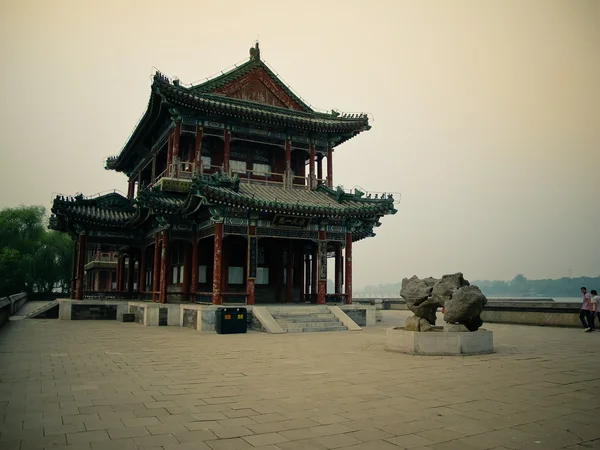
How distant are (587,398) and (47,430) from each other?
707 centimetres

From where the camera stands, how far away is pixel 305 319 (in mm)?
18938

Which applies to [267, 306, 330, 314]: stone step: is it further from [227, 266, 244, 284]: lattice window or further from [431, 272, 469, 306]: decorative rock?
[431, 272, 469, 306]: decorative rock

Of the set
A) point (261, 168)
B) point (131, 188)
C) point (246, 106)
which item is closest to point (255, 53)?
point (246, 106)

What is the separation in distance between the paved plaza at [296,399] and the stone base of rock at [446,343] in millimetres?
454

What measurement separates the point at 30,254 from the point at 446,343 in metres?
44.0

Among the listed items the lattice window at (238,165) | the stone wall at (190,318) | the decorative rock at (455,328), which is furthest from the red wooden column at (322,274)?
the decorative rock at (455,328)

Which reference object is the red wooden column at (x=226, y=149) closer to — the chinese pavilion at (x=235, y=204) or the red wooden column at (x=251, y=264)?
the chinese pavilion at (x=235, y=204)

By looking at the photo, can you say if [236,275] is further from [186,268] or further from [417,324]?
[417,324]

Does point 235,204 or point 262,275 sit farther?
point 262,275

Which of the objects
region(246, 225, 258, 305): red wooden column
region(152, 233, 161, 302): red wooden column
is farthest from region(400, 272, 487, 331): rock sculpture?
region(152, 233, 161, 302): red wooden column

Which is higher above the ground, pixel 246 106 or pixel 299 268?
pixel 246 106

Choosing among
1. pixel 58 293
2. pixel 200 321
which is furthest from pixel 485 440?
pixel 58 293

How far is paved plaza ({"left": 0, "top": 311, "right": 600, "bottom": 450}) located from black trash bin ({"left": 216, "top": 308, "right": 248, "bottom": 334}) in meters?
4.26

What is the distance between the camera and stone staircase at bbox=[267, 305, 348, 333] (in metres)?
17.9
